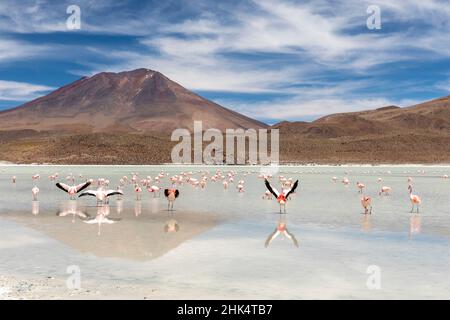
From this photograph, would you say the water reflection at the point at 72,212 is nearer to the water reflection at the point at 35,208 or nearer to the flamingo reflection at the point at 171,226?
the water reflection at the point at 35,208

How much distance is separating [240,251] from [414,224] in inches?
294

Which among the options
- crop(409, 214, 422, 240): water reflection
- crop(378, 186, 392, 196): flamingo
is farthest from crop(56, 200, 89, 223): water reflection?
crop(378, 186, 392, 196): flamingo

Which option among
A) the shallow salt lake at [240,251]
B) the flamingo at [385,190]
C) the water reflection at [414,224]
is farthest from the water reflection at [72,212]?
the flamingo at [385,190]

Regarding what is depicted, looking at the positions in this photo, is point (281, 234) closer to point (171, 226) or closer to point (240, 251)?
point (240, 251)

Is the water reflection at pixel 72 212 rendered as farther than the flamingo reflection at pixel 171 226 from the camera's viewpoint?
Yes

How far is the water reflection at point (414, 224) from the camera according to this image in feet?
53.3

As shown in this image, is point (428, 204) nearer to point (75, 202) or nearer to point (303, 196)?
point (303, 196)

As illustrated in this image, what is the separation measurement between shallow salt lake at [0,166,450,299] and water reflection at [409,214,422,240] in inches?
1.2

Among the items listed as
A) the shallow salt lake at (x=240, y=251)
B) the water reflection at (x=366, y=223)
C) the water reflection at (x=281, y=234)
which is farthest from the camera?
the water reflection at (x=366, y=223)

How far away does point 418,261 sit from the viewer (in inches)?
471

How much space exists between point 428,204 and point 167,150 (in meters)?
101

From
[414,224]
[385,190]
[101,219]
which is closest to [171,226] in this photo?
[101,219]

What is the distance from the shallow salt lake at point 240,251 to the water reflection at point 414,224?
3 cm
